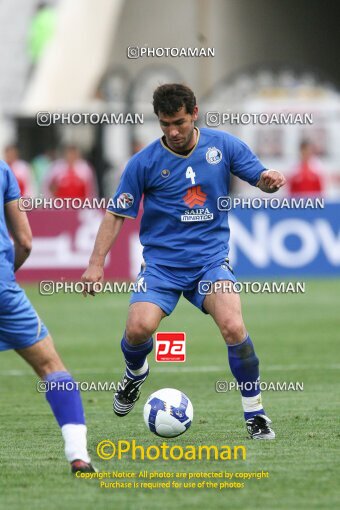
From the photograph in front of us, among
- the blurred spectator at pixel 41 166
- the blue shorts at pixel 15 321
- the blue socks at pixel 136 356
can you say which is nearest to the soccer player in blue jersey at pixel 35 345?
the blue shorts at pixel 15 321

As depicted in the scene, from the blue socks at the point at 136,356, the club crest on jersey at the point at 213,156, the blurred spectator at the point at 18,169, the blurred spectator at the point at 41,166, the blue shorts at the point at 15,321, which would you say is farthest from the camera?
the blurred spectator at the point at 41,166

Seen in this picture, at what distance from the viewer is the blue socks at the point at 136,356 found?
8477 mm

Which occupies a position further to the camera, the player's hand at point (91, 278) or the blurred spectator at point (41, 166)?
the blurred spectator at point (41, 166)

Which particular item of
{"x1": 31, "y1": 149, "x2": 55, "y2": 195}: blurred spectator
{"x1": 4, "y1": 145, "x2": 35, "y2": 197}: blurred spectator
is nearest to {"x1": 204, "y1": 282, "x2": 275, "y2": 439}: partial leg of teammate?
{"x1": 4, "y1": 145, "x2": 35, "y2": 197}: blurred spectator

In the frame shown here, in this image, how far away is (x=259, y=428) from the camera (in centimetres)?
806

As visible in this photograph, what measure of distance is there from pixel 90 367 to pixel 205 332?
336cm

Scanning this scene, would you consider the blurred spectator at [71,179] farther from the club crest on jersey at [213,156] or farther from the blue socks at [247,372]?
the blue socks at [247,372]

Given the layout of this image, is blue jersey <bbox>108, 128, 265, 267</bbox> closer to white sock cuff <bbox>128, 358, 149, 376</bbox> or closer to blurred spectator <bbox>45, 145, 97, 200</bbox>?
white sock cuff <bbox>128, 358, 149, 376</bbox>

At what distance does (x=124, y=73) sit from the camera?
3381cm

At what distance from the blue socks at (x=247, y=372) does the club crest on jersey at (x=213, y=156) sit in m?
1.21

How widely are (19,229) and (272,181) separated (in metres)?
1.90

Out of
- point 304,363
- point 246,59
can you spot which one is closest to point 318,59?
point 246,59

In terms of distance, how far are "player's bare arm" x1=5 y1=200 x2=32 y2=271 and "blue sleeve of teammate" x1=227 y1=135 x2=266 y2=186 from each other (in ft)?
6.06

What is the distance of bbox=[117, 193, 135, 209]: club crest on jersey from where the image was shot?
8.23 meters
